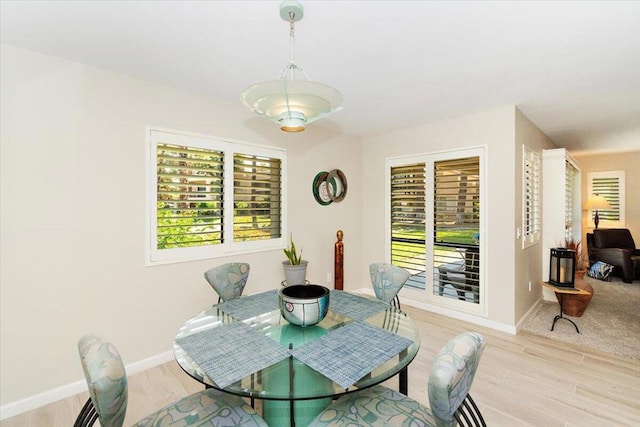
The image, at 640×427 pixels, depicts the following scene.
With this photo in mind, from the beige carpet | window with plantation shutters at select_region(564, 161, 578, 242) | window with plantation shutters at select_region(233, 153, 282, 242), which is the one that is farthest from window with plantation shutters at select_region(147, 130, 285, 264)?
window with plantation shutters at select_region(564, 161, 578, 242)

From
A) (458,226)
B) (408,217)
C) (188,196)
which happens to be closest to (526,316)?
(458,226)

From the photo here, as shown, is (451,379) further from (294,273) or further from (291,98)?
(294,273)

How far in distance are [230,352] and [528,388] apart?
230cm

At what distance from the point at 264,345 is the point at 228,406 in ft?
0.96

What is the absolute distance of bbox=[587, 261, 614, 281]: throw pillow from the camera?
207 inches

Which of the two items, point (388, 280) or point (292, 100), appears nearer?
point (292, 100)

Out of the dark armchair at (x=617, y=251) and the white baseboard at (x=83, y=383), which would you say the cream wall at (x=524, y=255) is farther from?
the dark armchair at (x=617, y=251)

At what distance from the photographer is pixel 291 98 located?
144 centimetres

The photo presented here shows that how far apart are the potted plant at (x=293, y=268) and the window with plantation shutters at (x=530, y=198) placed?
2.60 m

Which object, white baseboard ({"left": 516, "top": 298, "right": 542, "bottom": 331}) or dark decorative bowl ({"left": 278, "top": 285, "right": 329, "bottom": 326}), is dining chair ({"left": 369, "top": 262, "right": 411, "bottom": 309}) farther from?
white baseboard ({"left": 516, "top": 298, "right": 542, "bottom": 331})

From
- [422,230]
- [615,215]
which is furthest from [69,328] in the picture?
[615,215]

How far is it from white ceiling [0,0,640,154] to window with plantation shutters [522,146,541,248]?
81 cm

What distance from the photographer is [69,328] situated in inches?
86.9

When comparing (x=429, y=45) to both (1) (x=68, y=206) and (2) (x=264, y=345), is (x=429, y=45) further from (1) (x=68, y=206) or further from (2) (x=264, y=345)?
(1) (x=68, y=206)
